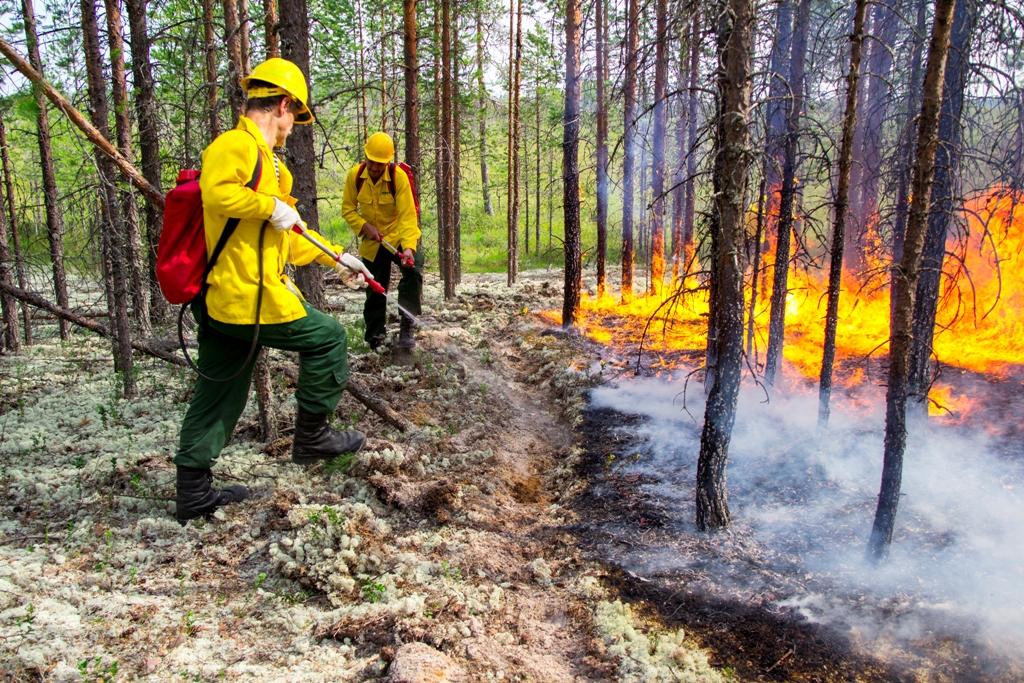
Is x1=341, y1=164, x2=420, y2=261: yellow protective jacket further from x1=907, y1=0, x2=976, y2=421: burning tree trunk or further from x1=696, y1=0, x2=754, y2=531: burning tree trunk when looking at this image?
x1=907, y1=0, x2=976, y2=421: burning tree trunk

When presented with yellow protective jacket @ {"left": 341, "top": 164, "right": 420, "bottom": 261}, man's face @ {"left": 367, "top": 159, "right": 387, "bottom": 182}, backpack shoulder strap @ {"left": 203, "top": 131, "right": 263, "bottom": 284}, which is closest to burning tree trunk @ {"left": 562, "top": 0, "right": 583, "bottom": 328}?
yellow protective jacket @ {"left": 341, "top": 164, "right": 420, "bottom": 261}

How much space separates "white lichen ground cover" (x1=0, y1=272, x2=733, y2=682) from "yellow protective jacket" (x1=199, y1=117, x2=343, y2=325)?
135 cm

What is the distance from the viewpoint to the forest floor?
285cm

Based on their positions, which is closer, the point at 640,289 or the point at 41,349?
the point at 41,349

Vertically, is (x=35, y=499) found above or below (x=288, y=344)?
below

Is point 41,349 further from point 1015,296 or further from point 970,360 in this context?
point 1015,296

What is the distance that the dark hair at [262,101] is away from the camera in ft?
12.1

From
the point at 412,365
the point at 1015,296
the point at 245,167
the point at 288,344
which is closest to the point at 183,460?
the point at 288,344

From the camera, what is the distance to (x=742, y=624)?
12.3ft

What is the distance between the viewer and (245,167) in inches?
137

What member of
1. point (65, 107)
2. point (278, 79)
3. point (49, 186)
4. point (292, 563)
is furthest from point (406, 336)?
point (49, 186)

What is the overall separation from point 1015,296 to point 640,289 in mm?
9945

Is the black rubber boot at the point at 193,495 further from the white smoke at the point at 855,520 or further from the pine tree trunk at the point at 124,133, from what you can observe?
the pine tree trunk at the point at 124,133

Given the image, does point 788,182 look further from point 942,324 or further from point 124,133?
point 124,133
